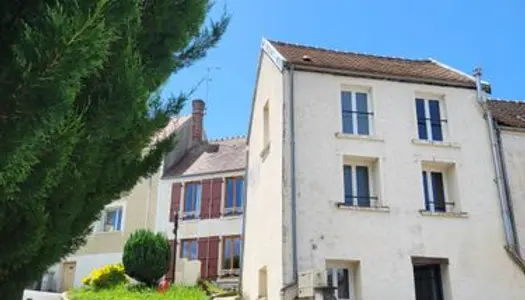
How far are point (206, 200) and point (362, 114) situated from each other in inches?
497

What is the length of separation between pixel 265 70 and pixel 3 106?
14502 mm

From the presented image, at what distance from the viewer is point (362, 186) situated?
15.3 m

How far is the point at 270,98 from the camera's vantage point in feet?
55.4

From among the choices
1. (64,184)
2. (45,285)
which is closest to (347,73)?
(64,184)

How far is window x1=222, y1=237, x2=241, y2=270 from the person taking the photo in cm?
2511

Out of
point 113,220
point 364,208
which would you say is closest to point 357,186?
point 364,208

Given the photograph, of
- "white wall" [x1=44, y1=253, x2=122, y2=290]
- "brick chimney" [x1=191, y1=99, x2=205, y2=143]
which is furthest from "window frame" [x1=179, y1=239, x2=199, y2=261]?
"brick chimney" [x1=191, y1=99, x2=205, y2=143]

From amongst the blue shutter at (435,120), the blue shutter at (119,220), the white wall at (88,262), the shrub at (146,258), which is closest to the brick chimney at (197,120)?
the blue shutter at (119,220)

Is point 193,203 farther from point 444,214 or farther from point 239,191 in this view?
point 444,214

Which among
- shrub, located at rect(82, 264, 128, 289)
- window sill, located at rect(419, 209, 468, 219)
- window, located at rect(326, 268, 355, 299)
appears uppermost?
window sill, located at rect(419, 209, 468, 219)

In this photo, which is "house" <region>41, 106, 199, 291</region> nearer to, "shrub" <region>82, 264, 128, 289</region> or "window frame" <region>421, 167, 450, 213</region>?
"shrub" <region>82, 264, 128, 289</region>

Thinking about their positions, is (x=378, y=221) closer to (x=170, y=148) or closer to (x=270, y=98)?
(x=270, y=98)

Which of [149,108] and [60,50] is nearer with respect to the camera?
[60,50]

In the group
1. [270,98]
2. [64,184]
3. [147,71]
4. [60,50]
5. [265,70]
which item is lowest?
[64,184]
